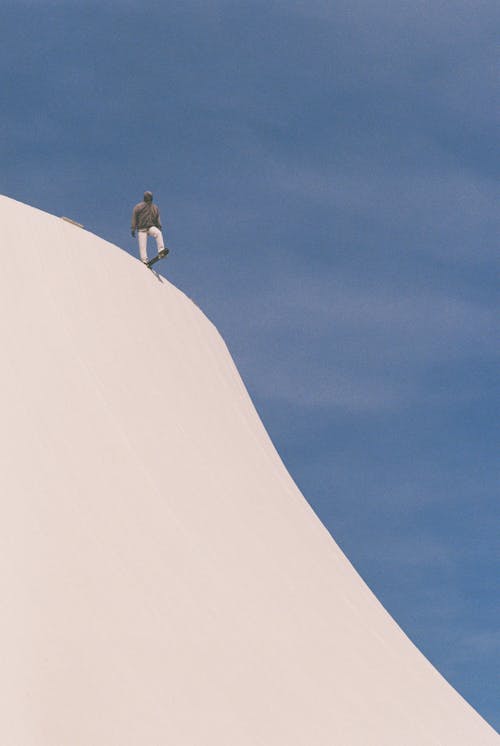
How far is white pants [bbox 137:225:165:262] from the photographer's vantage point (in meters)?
16.8

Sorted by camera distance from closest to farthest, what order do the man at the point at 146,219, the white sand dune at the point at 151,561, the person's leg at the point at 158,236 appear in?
the white sand dune at the point at 151,561, the person's leg at the point at 158,236, the man at the point at 146,219

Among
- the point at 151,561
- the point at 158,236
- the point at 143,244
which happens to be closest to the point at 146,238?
the point at 143,244

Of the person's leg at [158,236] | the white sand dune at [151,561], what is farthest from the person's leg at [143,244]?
the white sand dune at [151,561]

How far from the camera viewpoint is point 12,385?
10750 millimetres

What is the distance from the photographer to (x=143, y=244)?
17.0m

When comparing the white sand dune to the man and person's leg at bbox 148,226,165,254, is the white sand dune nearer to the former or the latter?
person's leg at bbox 148,226,165,254

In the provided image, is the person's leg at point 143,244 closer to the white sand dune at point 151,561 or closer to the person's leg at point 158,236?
the person's leg at point 158,236

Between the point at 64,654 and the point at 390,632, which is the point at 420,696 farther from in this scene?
the point at 64,654

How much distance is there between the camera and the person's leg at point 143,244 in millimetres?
16891

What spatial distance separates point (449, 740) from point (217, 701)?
13.3 ft

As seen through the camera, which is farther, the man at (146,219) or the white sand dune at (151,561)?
the man at (146,219)

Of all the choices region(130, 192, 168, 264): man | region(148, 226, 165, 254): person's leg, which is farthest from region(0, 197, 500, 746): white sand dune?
region(130, 192, 168, 264): man

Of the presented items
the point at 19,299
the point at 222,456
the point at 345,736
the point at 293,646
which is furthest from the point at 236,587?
the point at 19,299

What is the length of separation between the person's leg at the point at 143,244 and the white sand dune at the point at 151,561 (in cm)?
119
